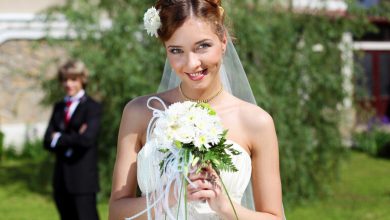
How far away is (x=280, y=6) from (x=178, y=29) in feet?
22.3

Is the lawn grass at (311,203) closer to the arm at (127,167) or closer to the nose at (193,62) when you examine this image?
the arm at (127,167)

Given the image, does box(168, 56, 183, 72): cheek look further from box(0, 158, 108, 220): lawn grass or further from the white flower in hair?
box(0, 158, 108, 220): lawn grass

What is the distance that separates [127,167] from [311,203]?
22.5 feet

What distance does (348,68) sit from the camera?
9.58 m

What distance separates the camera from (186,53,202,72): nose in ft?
8.83

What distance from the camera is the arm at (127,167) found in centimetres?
278

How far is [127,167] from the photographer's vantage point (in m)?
2.82

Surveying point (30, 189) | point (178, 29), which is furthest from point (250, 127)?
point (30, 189)

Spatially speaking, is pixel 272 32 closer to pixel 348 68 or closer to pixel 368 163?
pixel 348 68

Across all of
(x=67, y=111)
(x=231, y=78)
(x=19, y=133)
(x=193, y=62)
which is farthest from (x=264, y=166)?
(x=19, y=133)

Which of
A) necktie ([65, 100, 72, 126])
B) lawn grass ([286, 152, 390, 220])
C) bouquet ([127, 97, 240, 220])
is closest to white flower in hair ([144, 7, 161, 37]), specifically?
bouquet ([127, 97, 240, 220])

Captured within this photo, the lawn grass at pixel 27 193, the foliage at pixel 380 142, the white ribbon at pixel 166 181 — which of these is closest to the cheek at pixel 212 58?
the white ribbon at pixel 166 181

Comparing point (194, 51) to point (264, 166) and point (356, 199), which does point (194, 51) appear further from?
point (356, 199)

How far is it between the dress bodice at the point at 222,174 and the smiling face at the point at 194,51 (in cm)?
29
